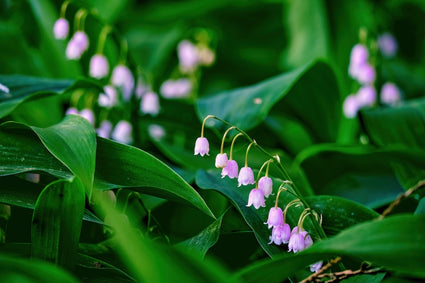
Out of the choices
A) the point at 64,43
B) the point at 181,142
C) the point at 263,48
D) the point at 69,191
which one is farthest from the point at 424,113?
the point at 263,48

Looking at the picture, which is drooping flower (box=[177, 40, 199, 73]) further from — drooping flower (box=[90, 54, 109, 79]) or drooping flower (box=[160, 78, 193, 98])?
drooping flower (box=[90, 54, 109, 79])

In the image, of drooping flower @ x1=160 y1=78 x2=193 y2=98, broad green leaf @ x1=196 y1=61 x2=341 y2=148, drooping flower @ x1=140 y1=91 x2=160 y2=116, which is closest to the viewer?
→ broad green leaf @ x1=196 y1=61 x2=341 y2=148

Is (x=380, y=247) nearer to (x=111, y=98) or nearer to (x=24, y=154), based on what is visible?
(x=24, y=154)

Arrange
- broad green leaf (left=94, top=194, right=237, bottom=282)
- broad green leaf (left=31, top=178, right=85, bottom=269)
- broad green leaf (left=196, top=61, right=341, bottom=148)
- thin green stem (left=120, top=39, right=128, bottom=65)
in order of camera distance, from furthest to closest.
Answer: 1. thin green stem (left=120, top=39, right=128, bottom=65)
2. broad green leaf (left=196, top=61, right=341, bottom=148)
3. broad green leaf (left=31, top=178, right=85, bottom=269)
4. broad green leaf (left=94, top=194, right=237, bottom=282)

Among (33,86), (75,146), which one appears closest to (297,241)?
(75,146)

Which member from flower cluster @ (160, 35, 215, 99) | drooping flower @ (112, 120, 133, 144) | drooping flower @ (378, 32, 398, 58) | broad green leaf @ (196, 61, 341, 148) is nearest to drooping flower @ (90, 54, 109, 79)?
drooping flower @ (112, 120, 133, 144)

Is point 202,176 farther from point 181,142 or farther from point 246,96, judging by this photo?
point 181,142
